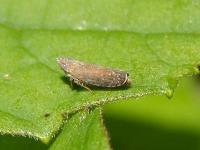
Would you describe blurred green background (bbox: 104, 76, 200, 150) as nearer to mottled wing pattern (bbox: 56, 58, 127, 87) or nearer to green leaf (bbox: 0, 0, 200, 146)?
mottled wing pattern (bbox: 56, 58, 127, 87)

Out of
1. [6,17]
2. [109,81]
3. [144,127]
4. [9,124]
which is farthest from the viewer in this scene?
[144,127]

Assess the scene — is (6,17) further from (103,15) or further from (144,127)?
(144,127)

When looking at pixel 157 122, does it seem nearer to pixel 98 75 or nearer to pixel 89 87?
pixel 98 75

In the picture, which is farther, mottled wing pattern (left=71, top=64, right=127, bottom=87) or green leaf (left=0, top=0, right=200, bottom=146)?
mottled wing pattern (left=71, top=64, right=127, bottom=87)

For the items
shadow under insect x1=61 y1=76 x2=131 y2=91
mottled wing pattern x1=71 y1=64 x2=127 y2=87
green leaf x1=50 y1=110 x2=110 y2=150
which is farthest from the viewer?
mottled wing pattern x1=71 y1=64 x2=127 y2=87

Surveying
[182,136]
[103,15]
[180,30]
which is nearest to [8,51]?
[103,15]

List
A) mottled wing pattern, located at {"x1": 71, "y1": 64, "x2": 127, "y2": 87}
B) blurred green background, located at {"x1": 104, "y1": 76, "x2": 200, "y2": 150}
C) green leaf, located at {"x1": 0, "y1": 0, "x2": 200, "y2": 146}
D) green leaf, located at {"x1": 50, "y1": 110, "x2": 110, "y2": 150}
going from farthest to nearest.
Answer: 1. blurred green background, located at {"x1": 104, "y1": 76, "x2": 200, "y2": 150}
2. mottled wing pattern, located at {"x1": 71, "y1": 64, "x2": 127, "y2": 87}
3. green leaf, located at {"x1": 0, "y1": 0, "x2": 200, "y2": 146}
4. green leaf, located at {"x1": 50, "y1": 110, "x2": 110, "y2": 150}

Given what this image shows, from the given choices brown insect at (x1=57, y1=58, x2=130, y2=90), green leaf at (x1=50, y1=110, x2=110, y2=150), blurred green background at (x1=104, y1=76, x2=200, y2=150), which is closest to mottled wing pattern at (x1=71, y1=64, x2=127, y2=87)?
brown insect at (x1=57, y1=58, x2=130, y2=90)
